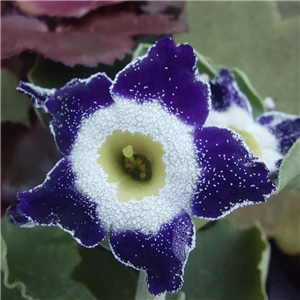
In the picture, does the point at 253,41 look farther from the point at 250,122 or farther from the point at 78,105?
the point at 78,105

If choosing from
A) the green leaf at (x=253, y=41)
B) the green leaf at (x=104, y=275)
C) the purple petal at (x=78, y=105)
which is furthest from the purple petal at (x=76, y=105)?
the green leaf at (x=253, y=41)

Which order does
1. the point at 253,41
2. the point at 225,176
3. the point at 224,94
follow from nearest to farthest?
the point at 225,176, the point at 224,94, the point at 253,41

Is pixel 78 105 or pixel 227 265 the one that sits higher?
pixel 78 105

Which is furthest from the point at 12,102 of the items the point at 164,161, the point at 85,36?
the point at 164,161

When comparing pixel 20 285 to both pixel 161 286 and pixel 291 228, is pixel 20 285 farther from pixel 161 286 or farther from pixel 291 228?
pixel 291 228

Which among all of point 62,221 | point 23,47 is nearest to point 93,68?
point 23,47

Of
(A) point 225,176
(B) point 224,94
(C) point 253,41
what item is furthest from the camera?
(C) point 253,41

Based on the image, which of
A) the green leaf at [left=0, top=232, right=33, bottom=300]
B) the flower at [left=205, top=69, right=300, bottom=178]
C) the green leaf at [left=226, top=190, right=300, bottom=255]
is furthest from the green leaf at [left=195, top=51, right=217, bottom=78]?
the green leaf at [left=0, top=232, right=33, bottom=300]
